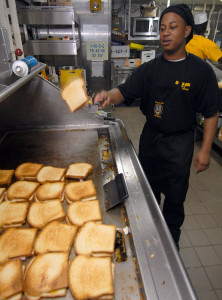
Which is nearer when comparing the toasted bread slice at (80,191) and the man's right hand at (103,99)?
the toasted bread slice at (80,191)

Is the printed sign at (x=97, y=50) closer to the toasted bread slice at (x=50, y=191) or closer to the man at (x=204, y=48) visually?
the man at (x=204, y=48)

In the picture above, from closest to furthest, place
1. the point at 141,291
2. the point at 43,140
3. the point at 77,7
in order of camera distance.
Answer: the point at 141,291, the point at 43,140, the point at 77,7

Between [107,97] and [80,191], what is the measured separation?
781 mm

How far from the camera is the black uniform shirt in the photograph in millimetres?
1476

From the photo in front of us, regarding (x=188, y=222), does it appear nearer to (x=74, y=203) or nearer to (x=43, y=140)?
(x=74, y=203)

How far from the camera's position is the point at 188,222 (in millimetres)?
2227

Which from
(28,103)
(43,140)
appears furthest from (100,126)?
(28,103)

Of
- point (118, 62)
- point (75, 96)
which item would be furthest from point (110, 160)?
point (118, 62)

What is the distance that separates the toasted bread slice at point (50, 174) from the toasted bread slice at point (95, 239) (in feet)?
1.38

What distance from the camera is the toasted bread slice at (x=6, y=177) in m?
1.27

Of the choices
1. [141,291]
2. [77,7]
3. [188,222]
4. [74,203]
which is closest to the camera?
[141,291]

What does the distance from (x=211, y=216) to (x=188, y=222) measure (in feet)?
0.98

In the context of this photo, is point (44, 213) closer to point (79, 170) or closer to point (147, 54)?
point (79, 170)

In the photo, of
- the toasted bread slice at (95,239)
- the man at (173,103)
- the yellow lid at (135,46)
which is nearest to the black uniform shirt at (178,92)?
the man at (173,103)
